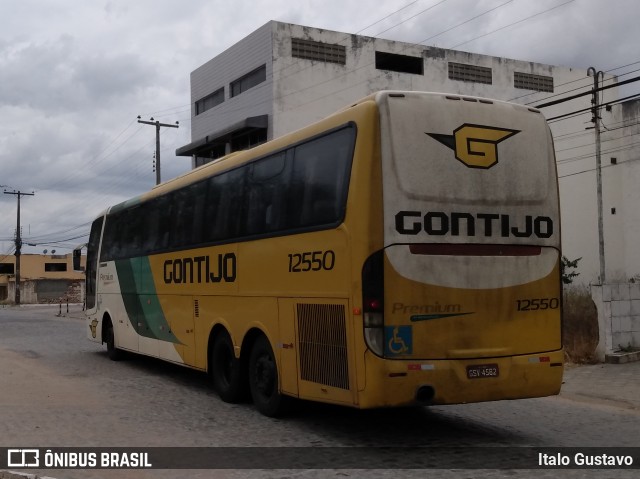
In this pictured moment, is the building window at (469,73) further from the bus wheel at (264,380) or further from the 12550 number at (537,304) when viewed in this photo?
the 12550 number at (537,304)

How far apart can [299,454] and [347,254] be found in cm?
204

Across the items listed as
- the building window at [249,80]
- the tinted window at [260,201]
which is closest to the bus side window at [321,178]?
the tinted window at [260,201]

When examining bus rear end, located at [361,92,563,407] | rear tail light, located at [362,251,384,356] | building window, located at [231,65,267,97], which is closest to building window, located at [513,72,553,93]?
building window, located at [231,65,267,97]

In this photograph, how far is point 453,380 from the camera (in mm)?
7418

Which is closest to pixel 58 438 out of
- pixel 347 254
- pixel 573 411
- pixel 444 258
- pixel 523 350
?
pixel 347 254

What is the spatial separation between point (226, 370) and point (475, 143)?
508cm

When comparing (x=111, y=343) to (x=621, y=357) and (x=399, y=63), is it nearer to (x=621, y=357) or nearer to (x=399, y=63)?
(x=621, y=357)

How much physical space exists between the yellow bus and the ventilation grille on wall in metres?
0.02

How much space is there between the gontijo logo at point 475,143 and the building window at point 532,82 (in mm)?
38438

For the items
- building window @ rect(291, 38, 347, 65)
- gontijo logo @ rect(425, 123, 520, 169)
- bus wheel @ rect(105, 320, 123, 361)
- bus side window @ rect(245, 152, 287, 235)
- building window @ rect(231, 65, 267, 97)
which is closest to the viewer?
gontijo logo @ rect(425, 123, 520, 169)

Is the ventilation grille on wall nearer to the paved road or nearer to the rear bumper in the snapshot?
the rear bumper

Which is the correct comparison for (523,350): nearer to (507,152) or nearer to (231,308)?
(507,152)

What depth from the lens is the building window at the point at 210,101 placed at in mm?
42375

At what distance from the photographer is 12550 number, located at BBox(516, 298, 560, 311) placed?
7868 mm
